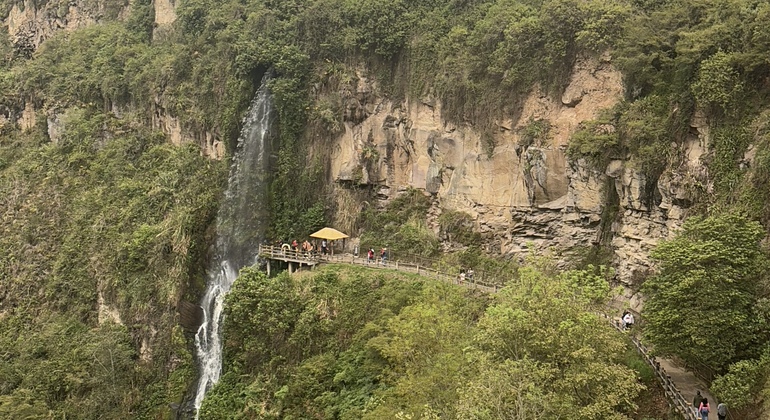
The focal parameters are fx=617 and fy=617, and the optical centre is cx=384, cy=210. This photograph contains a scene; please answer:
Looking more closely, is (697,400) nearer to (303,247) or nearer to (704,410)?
(704,410)

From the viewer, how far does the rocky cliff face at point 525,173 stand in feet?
75.2

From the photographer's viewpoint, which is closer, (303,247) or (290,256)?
(290,256)

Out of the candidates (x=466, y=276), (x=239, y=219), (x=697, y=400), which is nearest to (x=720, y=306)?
(x=697, y=400)

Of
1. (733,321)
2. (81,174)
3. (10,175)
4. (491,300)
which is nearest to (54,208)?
(81,174)

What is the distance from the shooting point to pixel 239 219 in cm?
3147

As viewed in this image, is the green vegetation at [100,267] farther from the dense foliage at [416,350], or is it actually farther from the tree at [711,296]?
the tree at [711,296]

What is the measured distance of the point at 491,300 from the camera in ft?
76.7

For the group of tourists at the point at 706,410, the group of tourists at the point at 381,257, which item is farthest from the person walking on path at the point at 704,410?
the group of tourists at the point at 381,257

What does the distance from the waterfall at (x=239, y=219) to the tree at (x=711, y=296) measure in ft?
61.7

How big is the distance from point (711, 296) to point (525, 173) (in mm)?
11797

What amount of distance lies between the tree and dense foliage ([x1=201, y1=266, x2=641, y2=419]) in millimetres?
1623

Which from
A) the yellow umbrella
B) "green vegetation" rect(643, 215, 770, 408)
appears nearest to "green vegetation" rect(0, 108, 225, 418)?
the yellow umbrella

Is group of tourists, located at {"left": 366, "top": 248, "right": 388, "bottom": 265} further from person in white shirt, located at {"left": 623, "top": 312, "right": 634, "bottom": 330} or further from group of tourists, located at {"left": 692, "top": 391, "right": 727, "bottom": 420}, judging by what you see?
group of tourists, located at {"left": 692, "top": 391, "right": 727, "bottom": 420}

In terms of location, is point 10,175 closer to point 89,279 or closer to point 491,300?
point 89,279
